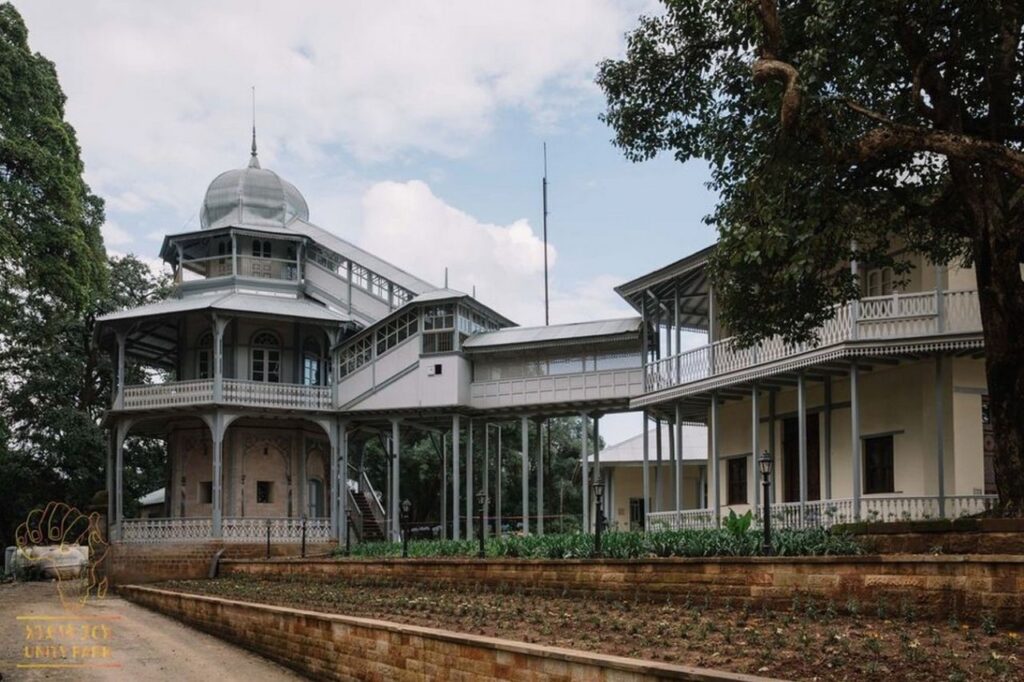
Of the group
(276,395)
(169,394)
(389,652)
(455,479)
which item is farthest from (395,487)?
(389,652)

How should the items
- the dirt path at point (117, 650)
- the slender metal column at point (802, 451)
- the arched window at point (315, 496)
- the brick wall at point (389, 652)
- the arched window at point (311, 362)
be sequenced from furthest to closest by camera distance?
the arched window at point (311, 362) < the arched window at point (315, 496) < the slender metal column at point (802, 451) < the dirt path at point (117, 650) < the brick wall at point (389, 652)

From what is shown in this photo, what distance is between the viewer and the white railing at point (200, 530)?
108ft

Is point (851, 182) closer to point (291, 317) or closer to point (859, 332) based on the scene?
point (859, 332)

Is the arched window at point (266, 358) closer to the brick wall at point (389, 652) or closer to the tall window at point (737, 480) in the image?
the brick wall at point (389, 652)

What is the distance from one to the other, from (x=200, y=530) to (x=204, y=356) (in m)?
6.27

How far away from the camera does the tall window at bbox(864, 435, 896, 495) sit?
890 inches

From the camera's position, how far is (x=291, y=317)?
34.7 m

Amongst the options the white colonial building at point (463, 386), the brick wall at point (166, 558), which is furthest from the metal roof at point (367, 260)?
the brick wall at point (166, 558)

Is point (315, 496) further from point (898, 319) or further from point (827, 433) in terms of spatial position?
point (898, 319)

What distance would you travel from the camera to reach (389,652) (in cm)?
1414

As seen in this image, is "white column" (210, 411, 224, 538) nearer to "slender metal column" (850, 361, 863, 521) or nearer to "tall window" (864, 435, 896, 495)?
"tall window" (864, 435, 896, 495)

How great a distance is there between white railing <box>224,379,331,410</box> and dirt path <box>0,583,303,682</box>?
9.76m

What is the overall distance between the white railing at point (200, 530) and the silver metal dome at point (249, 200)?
1113 centimetres

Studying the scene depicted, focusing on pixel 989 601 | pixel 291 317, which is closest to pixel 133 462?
pixel 291 317
